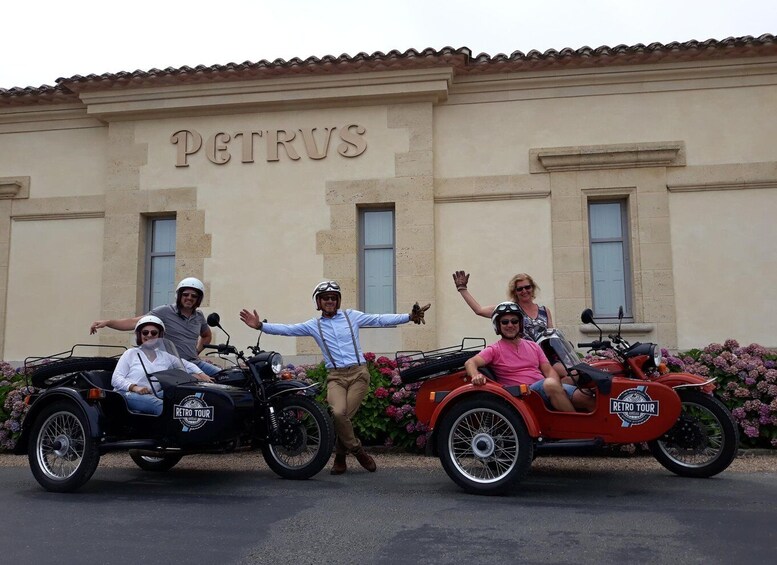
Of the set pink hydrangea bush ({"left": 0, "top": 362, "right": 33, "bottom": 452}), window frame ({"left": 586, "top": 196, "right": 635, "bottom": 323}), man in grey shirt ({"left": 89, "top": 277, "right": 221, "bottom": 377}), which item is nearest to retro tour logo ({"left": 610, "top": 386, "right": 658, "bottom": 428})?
man in grey shirt ({"left": 89, "top": 277, "right": 221, "bottom": 377})

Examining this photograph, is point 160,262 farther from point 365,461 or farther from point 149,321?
point 365,461

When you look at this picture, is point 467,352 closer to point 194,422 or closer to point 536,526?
point 536,526

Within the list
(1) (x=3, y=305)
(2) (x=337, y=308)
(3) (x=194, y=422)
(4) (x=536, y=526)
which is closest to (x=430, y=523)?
(4) (x=536, y=526)

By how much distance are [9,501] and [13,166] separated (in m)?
7.10

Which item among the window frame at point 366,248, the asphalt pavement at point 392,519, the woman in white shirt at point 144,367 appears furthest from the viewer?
the window frame at point 366,248

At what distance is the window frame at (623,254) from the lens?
371 inches

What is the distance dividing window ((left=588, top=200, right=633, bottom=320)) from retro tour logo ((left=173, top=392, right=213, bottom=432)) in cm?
568

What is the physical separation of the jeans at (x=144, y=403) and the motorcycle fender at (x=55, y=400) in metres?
0.27

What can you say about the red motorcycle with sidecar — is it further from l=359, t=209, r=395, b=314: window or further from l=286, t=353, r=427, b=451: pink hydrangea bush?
l=359, t=209, r=395, b=314: window

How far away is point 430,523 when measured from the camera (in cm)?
445

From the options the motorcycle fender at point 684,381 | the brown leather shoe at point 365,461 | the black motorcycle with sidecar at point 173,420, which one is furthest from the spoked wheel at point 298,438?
the motorcycle fender at point 684,381

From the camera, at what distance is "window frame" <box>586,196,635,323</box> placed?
9.42 meters

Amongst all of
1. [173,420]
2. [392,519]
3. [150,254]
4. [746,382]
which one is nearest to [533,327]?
[392,519]

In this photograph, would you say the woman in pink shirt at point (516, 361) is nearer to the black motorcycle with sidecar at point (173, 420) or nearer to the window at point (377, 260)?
the black motorcycle with sidecar at point (173, 420)
